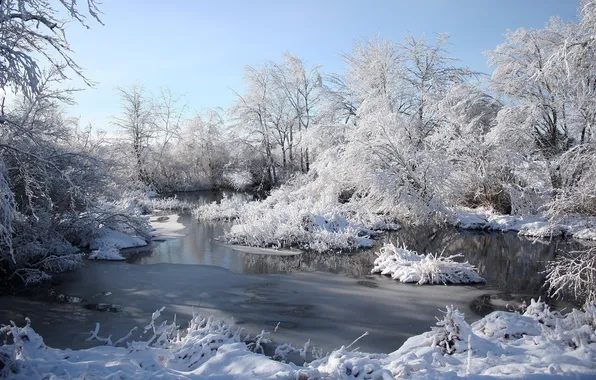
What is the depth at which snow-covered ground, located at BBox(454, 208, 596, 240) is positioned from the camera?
13477mm

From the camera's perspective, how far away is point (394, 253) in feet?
33.4

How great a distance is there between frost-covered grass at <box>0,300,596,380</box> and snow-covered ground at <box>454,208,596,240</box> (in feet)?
33.5

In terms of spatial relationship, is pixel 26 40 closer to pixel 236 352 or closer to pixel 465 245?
pixel 236 352

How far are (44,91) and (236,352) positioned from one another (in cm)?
963

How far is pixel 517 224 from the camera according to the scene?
608 inches

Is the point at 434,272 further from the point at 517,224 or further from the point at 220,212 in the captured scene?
the point at 220,212

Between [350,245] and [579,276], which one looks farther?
[350,245]

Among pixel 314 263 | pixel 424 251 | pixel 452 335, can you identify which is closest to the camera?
pixel 452 335

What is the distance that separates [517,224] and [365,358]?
1414 cm

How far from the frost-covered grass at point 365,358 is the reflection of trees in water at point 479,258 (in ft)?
13.7

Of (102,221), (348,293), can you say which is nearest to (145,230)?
(102,221)

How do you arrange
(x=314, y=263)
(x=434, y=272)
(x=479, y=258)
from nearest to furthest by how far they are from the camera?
(x=434, y=272), (x=314, y=263), (x=479, y=258)

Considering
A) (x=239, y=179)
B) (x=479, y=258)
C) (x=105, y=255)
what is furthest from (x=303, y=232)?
(x=239, y=179)

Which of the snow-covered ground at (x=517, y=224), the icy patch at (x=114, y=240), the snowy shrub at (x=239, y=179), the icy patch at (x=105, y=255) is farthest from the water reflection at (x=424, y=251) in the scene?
the snowy shrub at (x=239, y=179)
